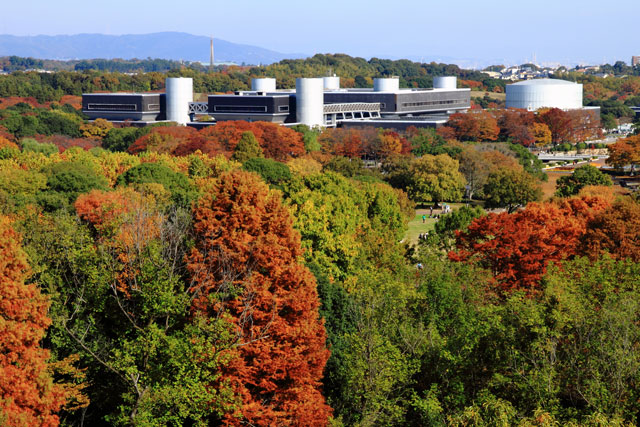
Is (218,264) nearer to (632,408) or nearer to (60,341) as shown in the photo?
(60,341)

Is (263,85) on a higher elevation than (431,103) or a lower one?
higher

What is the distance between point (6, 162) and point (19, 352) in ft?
130

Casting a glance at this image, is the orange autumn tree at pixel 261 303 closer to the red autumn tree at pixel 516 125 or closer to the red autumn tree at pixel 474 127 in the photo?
the red autumn tree at pixel 474 127

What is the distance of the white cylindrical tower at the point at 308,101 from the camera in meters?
113

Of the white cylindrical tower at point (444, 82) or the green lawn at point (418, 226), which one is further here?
the white cylindrical tower at point (444, 82)

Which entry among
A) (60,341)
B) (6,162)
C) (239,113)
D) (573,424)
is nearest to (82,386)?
(60,341)

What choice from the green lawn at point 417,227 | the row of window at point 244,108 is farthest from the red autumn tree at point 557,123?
the green lawn at point 417,227

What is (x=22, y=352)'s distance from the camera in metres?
23.7

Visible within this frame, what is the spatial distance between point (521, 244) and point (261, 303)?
14.1 metres

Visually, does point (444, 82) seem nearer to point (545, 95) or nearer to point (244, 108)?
point (545, 95)

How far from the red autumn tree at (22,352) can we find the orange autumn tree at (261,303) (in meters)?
4.43

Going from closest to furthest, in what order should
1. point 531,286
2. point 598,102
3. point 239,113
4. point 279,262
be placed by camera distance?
1. point 279,262
2. point 531,286
3. point 239,113
4. point 598,102

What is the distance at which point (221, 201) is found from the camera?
1105 inches

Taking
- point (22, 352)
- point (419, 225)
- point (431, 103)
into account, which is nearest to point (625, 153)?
point (419, 225)
